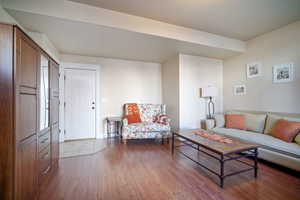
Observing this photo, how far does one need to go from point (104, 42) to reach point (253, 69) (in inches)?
137

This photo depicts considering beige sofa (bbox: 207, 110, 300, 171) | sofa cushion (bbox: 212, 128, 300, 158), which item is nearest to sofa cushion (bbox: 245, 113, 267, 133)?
beige sofa (bbox: 207, 110, 300, 171)

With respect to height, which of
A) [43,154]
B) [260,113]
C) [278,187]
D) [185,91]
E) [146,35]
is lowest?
[278,187]

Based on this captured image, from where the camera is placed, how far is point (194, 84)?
3545 millimetres

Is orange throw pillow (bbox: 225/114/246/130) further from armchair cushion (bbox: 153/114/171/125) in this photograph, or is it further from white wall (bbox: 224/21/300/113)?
armchair cushion (bbox: 153/114/171/125)

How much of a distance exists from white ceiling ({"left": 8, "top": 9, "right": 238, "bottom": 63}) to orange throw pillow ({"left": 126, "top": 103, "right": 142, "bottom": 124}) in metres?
1.40

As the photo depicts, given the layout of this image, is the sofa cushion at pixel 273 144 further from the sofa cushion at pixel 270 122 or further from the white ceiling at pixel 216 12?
the white ceiling at pixel 216 12

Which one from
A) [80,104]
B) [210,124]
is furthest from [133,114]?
[210,124]

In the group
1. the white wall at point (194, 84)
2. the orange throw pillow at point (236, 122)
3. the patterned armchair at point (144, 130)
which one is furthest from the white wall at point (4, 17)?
the orange throw pillow at point (236, 122)

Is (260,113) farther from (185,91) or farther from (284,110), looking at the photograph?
(185,91)

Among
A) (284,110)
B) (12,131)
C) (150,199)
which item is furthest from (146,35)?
(284,110)

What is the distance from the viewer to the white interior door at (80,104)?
3.40m

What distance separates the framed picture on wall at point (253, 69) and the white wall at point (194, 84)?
78 centimetres

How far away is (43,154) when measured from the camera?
152 centimetres

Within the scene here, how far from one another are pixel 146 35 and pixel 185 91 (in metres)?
1.73
